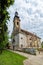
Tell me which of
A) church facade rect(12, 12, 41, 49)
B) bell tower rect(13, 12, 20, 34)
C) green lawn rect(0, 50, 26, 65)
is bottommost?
green lawn rect(0, 50, 26, 65)

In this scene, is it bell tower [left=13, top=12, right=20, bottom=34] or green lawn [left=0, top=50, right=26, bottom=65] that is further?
bell tower [left=13, top=12, right=20, bottom=34]

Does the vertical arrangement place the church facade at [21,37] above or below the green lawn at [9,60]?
above

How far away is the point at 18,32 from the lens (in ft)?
235

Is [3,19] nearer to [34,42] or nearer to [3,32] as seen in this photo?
[3,32]

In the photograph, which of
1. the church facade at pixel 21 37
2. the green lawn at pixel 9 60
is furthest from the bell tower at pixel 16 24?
the green lawn at pixel 9 60

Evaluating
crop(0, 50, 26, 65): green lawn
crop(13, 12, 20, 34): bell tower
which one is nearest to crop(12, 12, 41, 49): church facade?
crop(13, 12, 20, 34): bell tower

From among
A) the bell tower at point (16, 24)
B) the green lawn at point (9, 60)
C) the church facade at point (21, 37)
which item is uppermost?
the bell tower at point (16, 24)

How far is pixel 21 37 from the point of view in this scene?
2852 inches

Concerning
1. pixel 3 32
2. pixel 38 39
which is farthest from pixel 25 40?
pixel 3 32

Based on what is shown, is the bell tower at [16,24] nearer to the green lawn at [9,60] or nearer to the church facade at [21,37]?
the church facade at [21,37]

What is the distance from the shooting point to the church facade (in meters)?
71.9

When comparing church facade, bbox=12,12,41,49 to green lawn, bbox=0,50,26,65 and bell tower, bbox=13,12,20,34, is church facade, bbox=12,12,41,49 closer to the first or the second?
bell tower, bbox=13,12,20,34

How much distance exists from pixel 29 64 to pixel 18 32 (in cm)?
4555

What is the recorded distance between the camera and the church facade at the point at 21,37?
2832 inches
